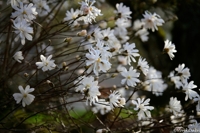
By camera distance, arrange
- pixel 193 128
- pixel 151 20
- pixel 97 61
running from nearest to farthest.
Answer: pixel 97 61, pixel 193 128, pixel 151 20

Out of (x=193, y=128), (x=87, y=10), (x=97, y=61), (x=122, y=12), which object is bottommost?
(x=193, y=128)

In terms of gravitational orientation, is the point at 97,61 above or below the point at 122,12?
below

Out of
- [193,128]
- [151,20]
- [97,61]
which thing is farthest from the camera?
[151,20]

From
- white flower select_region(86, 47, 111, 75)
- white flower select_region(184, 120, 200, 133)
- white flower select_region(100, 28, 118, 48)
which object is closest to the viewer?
white flower select_region(86, 47, 111, 75)

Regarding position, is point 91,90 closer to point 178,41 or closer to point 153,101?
point 178,41

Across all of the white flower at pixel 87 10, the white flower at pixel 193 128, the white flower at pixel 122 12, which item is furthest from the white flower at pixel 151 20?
the white flower at pixel 193 128

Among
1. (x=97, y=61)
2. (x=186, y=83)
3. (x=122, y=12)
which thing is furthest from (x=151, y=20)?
(x=97, y=61)

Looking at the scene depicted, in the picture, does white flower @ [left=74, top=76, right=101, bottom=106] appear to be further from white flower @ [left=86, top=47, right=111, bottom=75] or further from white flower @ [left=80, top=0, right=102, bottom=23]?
white flower @ [left=80, top=0, right=102, bottom=23]

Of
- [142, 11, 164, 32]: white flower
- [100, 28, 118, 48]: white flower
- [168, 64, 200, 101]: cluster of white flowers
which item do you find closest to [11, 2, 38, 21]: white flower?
[100, 28, 118, 48]: white flower

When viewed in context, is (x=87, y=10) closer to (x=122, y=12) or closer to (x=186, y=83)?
(x=122, y=12)

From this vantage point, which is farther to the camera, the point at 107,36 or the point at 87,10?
the point at 107,36

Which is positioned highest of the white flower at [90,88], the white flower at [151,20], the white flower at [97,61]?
the white flower at [151,20]

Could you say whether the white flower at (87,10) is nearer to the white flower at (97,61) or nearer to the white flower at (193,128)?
the white flower at (97,61)

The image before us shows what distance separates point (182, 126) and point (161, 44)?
4.38ft
